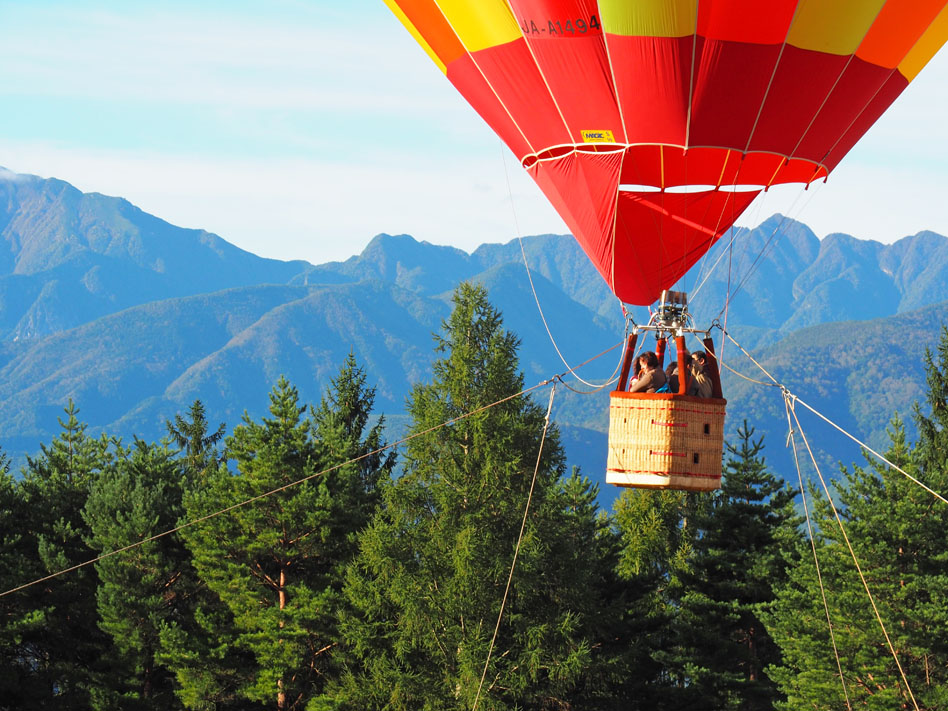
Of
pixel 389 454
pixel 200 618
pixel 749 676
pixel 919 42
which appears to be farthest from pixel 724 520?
pixel 919 42

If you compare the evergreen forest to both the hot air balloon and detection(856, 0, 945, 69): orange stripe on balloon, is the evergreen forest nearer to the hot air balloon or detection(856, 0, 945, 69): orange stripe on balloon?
the hot air balloon

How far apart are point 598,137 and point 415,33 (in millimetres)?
3548

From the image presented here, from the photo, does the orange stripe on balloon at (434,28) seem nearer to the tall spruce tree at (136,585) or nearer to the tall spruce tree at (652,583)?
the tall spruce tree at (652,583)

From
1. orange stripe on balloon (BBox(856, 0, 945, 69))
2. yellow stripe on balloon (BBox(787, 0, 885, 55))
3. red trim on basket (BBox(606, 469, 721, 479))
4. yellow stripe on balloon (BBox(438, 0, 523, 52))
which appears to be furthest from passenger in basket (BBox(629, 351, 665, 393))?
orange stripe on balloon (BBox(856, 0, 945, 69))

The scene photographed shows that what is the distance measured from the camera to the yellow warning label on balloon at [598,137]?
14.1 metres

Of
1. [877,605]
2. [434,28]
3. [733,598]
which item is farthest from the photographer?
[733,598]

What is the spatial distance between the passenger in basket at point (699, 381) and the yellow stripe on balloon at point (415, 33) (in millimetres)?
5475

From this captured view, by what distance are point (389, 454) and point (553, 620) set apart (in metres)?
23.3

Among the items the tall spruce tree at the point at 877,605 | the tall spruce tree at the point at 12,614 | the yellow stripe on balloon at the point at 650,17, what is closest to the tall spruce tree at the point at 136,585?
the tall spruce tree at the point at 12,614

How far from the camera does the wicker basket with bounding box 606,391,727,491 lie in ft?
41.4

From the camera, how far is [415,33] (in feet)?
54.2

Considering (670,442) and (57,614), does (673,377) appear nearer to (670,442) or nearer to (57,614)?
(670,442)

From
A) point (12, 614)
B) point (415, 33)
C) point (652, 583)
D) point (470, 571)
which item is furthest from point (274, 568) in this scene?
point (415, 33)

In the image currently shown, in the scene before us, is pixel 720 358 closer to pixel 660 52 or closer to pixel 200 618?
pixel 660 52
